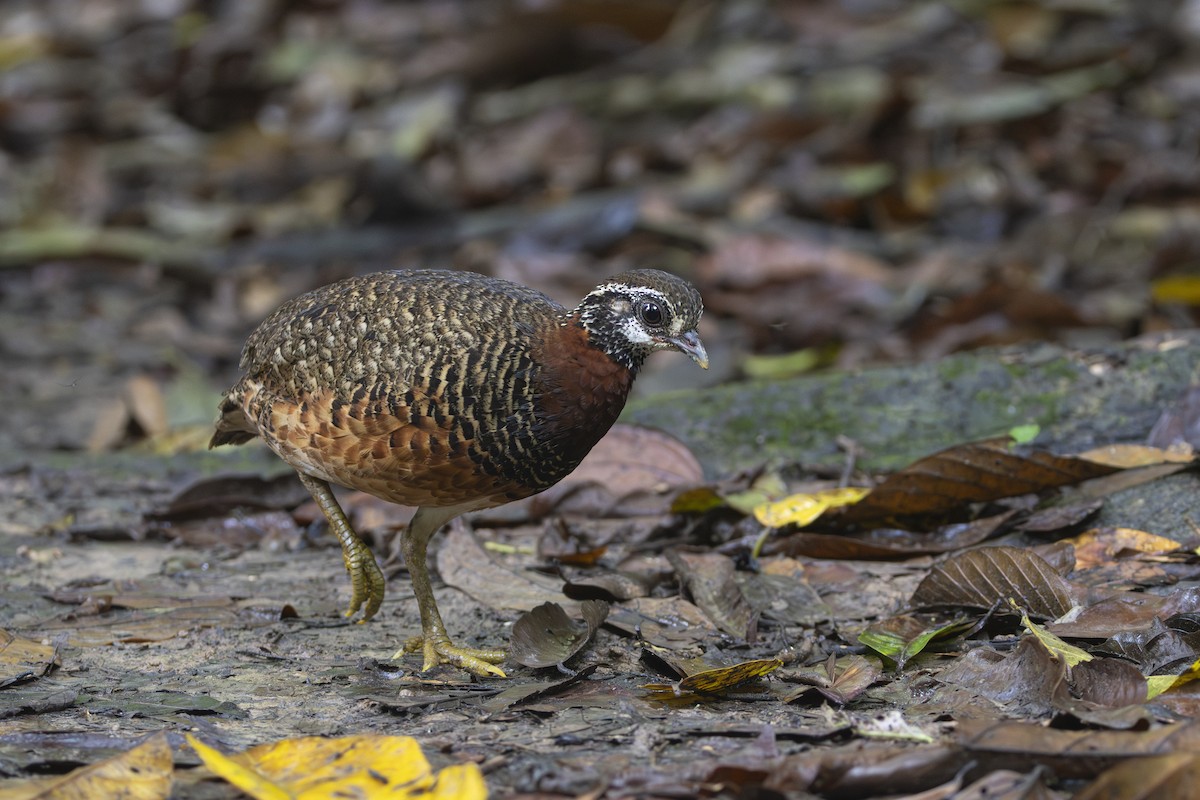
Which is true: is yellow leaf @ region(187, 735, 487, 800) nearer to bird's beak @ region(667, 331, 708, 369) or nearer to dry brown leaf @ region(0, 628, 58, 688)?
dry brown leaf @ region(0, 628, 58, 688)

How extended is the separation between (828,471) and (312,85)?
287 inches

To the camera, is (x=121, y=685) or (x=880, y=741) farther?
(x=121, y=685)

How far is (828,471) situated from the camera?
16.1 feet

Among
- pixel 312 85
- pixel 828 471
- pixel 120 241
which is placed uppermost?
pixel 312 85

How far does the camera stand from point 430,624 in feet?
12.6

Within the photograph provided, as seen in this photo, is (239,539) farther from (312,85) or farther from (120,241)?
(312,85)

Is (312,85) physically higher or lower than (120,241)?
higher

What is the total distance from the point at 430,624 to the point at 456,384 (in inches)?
29.9

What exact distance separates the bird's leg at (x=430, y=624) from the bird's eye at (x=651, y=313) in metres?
0.81

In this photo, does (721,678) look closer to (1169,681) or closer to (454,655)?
(454,655)

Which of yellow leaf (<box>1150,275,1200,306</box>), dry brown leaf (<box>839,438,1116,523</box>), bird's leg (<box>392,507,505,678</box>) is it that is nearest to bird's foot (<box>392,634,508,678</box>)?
bird's leg (<box>392,507,505,678</box>)

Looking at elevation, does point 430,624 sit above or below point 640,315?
below

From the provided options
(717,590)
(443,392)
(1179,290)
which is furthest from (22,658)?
(1179,290)

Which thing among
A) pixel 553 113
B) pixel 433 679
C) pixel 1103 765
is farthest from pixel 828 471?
pixel 553 113
